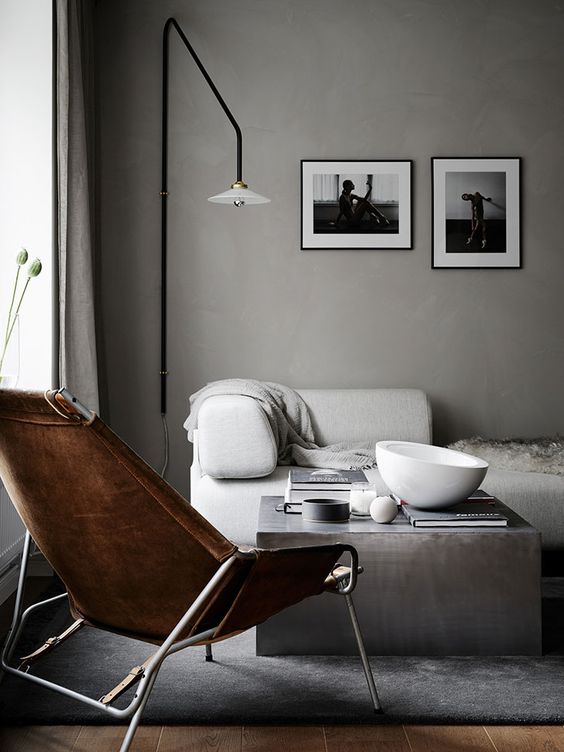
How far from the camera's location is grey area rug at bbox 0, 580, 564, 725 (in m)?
2.05

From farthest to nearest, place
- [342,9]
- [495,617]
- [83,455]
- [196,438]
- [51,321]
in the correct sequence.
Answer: [342,9]
[196,438]
[51,321]
[495,617]
[83,455]

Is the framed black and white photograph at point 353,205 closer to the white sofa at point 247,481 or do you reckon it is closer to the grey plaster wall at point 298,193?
the grey plaster wall at point 298,193

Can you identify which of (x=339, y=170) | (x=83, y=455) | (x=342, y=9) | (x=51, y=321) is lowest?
(x=83, y=455)

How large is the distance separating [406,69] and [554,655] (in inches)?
120

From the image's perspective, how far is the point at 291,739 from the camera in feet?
6.46

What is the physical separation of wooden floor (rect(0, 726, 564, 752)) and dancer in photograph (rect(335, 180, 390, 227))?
283cm

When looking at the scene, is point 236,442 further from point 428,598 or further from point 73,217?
point 73,217

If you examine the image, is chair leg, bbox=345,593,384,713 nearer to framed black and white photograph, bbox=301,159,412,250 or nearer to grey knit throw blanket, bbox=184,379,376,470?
grey knit throw blanket, bbox=184,379,376,470

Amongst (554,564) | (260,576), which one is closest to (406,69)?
(554,564)

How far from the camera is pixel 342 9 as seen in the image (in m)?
4.31

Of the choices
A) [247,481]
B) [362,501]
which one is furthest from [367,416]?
[362,501]

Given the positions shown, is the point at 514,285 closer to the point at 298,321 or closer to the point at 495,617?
the point at 298,321

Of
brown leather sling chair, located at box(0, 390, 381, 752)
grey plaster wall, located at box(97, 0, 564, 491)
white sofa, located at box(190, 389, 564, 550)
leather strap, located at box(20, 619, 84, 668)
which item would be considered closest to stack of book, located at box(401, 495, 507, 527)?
brown leather sling chair, located at box(0, 390, 381, 752)

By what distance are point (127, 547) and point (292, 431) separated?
2098mm
